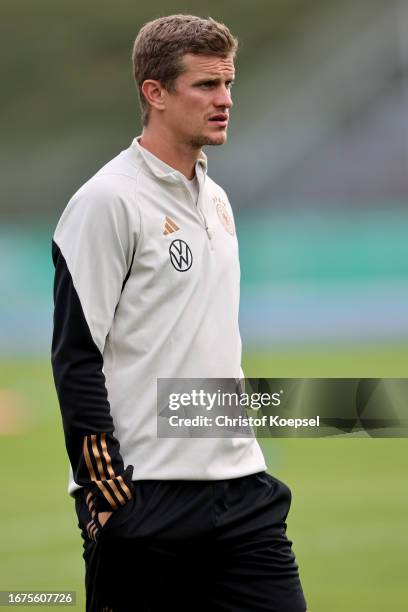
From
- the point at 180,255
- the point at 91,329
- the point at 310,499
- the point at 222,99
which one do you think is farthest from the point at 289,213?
the point at 91,329

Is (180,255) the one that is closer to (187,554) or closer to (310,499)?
(187,554)

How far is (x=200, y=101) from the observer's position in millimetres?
1968

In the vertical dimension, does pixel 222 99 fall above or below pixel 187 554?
above

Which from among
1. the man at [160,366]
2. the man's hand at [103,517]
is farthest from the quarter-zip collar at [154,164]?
the man's hand at [103,517]

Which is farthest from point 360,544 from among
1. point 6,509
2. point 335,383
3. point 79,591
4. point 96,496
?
point 96,496

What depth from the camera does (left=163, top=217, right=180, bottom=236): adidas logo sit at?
189 cm

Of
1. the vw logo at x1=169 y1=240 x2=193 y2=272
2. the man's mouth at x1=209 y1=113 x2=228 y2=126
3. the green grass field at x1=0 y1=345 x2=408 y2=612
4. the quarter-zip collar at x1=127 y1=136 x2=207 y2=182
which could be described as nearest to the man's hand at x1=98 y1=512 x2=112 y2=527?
the vw logo at x1=169 y1=240 x2=193 y2=272

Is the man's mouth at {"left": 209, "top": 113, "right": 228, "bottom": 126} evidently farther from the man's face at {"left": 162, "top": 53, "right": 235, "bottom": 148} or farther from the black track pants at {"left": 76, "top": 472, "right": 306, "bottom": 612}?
the black track pants at {"left": 76, "top": 472, "right": 306, "bottom": 612}

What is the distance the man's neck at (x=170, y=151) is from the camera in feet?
6.49

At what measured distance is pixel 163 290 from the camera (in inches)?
73.2

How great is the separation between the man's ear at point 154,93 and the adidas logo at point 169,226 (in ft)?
0.75

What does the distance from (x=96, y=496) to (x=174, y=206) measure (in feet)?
1.73

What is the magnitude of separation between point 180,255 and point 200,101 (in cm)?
30

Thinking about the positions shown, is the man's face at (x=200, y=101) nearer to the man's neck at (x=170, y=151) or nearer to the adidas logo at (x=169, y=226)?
the man's neck at (x=170, y=151)
